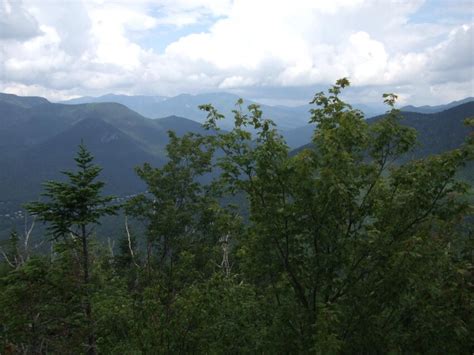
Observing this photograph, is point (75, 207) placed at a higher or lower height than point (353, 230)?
lower

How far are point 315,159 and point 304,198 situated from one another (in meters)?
0.92

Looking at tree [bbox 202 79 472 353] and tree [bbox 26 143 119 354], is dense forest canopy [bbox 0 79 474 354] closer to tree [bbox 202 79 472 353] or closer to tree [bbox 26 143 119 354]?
tree [bbox 202 79 472 353]

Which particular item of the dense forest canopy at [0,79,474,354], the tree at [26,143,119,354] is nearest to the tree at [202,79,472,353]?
the dense forest canopy at [0,79,474,354]

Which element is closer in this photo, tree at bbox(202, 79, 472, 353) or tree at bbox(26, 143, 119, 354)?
tree at bbox(202, 79, 472, 353)

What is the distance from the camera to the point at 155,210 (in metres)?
30.2

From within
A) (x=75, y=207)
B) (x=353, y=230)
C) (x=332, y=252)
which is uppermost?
(x=353, y=230)

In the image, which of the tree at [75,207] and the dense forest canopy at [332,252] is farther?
the tree at [75,207]

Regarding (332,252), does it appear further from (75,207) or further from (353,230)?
(75,207)

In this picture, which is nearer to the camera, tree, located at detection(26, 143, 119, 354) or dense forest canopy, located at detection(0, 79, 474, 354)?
dense forest canopy, located at detection(0, 79, 474, 354)

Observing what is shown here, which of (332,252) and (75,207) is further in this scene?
(75,207)

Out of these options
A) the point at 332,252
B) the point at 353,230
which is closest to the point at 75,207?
the point at 332,252

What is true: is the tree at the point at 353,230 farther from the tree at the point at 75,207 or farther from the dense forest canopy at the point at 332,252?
the tree at the point at 75,207

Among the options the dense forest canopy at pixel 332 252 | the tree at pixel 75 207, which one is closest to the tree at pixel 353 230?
the dense forest canopy at pixel 332 252

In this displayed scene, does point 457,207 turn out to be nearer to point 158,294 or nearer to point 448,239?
point 448,239
